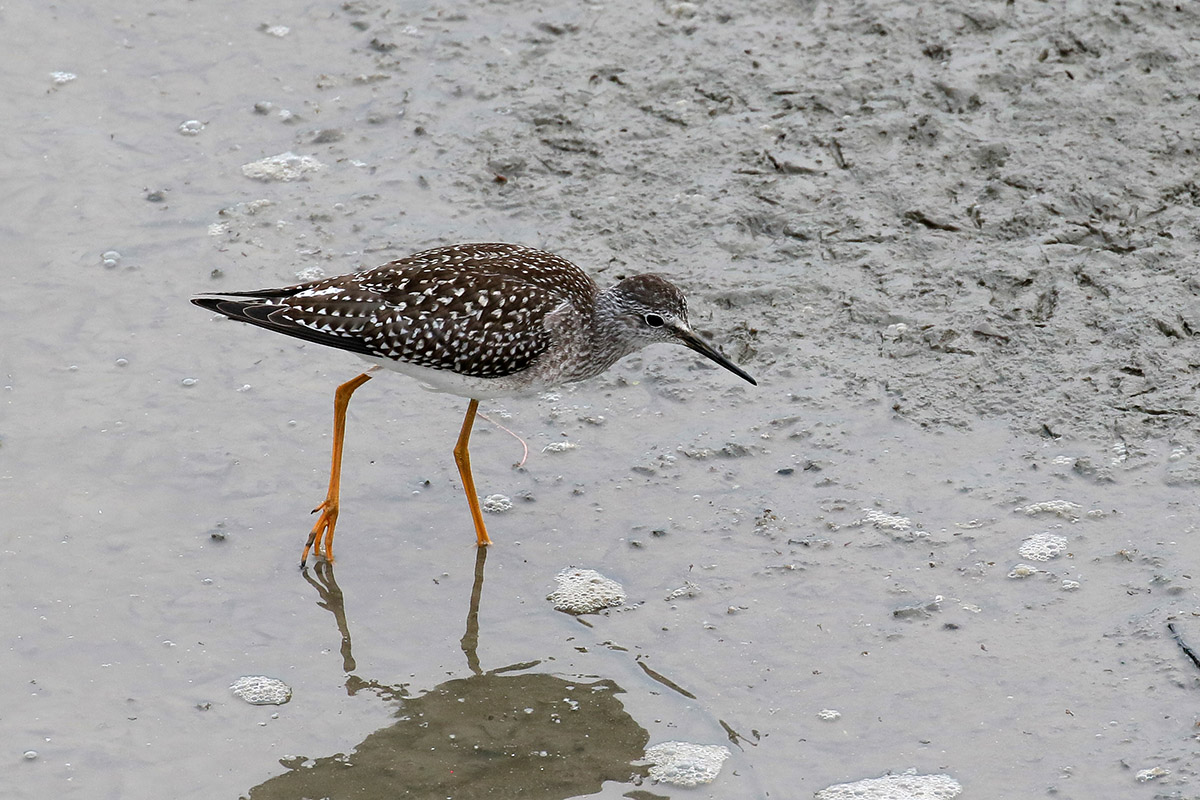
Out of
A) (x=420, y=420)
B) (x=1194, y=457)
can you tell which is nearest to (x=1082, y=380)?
(x=1194, y=457)

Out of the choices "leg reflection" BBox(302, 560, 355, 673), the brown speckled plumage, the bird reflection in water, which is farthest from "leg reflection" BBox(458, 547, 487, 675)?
the brown speckled plumage

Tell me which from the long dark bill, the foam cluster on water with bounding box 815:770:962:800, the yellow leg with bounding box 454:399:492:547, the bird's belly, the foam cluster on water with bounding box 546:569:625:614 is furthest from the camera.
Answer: the long dark bill

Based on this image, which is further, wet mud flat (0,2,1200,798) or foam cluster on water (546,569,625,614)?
foam cluster on water (546,569,625,614)

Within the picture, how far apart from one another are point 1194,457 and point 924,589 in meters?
1.51

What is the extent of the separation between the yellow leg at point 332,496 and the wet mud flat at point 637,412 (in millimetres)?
131

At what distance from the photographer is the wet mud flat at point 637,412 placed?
520 centimetres

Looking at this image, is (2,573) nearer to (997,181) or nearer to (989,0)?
(997,181)

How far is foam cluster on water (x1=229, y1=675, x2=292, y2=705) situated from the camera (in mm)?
5289

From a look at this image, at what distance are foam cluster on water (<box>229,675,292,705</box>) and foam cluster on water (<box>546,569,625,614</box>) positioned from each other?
1.16m

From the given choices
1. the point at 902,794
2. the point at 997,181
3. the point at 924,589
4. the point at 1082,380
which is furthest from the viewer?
the point at 997,181

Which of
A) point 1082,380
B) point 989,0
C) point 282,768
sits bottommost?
point 282,768

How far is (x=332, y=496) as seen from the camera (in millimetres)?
6012

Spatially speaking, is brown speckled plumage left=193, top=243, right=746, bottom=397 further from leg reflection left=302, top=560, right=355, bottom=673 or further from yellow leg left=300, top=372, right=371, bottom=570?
leg reflection left=302, top=560, right=355, bottom=673

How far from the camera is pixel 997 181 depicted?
761 cm
